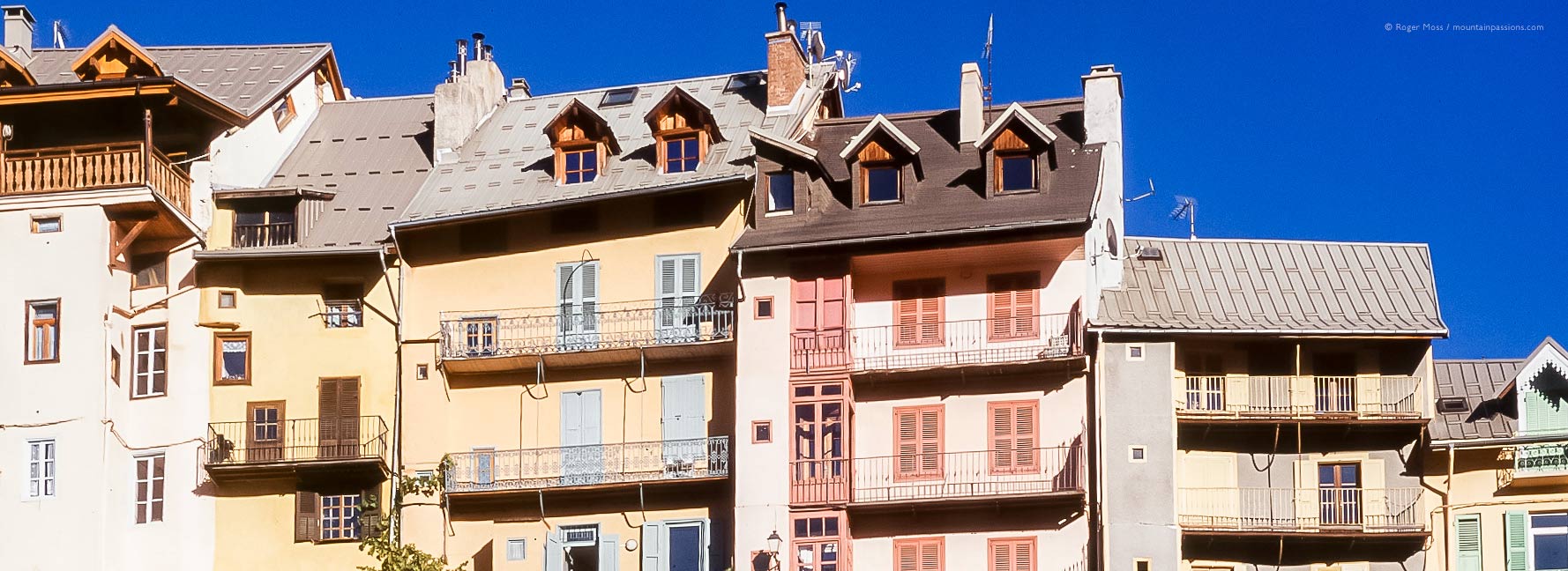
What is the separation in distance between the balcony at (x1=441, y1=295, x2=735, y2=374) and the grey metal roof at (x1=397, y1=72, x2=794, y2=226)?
2.47 meters

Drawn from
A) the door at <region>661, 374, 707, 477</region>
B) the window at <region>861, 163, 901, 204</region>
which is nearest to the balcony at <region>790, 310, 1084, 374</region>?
the door at <region>661, 374, 707, 477</region>

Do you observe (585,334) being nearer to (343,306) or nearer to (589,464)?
(589,464)

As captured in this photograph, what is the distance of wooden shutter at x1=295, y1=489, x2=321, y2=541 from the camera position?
5609 centimetres

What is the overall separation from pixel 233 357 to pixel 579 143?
360 inches

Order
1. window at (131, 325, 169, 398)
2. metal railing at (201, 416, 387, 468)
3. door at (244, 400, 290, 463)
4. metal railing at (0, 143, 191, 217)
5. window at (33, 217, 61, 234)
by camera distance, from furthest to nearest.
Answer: window at (131, 325, 169, 398) < window at (33, 217, 61, 234) < metal railing at (0, 143, 191, 217) < door at (244, 400, 290, 463) < metal railing at (201, 416, 387, 468)

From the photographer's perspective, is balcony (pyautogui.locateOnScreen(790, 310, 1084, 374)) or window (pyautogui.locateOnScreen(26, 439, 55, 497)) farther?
window (pyautogui.locateOnScreen(26, 439, 55, 497))

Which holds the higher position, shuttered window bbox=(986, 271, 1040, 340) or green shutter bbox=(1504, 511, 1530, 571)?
shuttered window bbox=(986, 271, 1040, 340)

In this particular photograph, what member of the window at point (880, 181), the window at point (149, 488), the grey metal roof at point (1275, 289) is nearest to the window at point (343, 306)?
the window at point (149, 488)

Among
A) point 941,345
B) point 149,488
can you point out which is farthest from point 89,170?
point 941,345

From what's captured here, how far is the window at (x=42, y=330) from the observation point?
184 feet

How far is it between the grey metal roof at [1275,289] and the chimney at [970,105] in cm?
446

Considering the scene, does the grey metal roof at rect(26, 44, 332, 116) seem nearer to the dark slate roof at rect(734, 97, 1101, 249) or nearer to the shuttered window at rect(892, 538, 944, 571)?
the dark slate roof at rect(734, 97, 1101, 249)

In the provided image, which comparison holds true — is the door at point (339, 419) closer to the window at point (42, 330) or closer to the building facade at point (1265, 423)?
the window at point (42, 330)

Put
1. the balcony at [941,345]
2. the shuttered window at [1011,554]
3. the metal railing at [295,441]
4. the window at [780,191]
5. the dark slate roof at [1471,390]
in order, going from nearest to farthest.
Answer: the shuttered window at [1011,554], the balcony at [941,345], the dark slate roof at [1471,390], the window at [780,191], the metal railing at [295,441]
